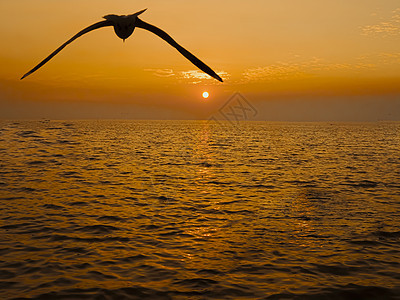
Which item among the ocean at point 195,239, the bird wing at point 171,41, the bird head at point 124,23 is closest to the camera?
the bird head at point 124,23

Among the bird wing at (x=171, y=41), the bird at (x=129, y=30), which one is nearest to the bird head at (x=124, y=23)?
the bird at (x=129, y=30)

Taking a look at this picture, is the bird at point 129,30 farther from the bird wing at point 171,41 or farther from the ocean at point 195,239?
the ocean at point 195,239

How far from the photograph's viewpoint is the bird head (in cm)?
457

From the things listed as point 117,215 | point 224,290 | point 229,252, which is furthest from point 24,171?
point 224,290

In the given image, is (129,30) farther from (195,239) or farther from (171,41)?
(195,239)

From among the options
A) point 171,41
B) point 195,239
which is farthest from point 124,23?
point 195,239

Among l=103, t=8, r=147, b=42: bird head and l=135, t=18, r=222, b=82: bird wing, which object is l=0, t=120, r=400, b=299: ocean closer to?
l=135, t=18, r=222, b=82: bird wing

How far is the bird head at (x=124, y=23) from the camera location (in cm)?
457

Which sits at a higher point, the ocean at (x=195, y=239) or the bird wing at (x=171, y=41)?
the bird wing at (x=171, y=41)

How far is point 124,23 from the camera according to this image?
4645mm

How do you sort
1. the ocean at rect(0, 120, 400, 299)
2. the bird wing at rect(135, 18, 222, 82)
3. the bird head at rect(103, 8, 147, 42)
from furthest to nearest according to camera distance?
the ocean at rect(0, 120, 400, 299) < the bird wing at rect(135, 18, 222, 82) < the bird head at rect(103, 8, 147, 42)

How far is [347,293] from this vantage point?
27.8ft

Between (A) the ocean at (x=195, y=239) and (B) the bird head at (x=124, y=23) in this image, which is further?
(A) the ocean at (x=195, y=239)

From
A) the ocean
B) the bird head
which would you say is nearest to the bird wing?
the bird head
